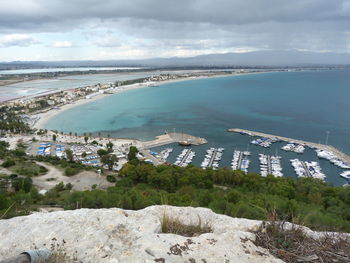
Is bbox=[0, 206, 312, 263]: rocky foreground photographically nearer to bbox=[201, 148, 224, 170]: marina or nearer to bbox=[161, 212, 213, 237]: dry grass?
bbox=[161, 212, 213, 237]: dry grass

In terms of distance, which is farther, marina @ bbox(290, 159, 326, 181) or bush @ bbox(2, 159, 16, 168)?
marina @ bbox(290, 159, 326, 181)

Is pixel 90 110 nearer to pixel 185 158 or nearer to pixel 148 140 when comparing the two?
pixel 148 140

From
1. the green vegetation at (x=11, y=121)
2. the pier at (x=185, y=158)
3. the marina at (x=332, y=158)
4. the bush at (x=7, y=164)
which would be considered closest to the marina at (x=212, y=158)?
the pier at (x=185, y=158)

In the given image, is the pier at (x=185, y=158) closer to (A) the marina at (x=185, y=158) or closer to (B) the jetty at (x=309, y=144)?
(A) the marina at (x=185, y=158)

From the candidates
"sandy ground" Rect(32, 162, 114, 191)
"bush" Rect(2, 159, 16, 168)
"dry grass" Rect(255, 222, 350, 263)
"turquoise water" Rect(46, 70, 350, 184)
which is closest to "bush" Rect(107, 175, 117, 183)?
"sandy ground" Rect(32, 162, 114, 191)

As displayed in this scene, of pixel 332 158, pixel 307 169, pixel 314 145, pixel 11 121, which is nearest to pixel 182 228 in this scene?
pixel 307 169

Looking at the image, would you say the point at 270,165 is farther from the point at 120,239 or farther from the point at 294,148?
the point at 120,239
